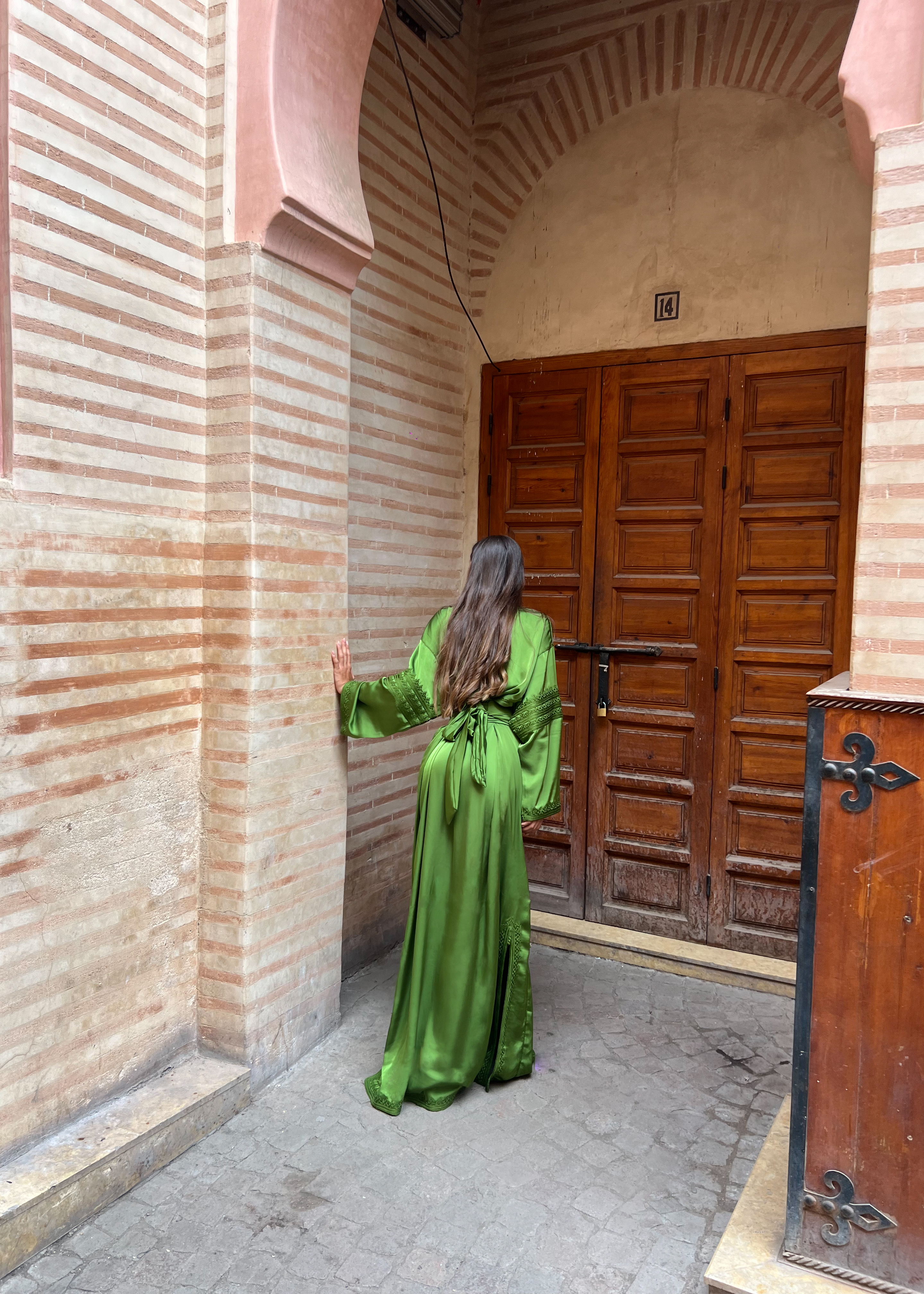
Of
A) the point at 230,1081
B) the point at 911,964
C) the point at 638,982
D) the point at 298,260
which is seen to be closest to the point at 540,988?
the point at 638,982

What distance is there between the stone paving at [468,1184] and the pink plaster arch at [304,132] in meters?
3.03

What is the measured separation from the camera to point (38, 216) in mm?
2639

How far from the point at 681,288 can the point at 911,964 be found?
363cm

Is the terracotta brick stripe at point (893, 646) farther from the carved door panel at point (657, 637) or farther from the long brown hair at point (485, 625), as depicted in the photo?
the carved door panel at point (657, 637)

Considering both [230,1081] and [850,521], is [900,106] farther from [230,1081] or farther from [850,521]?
[230,1081]

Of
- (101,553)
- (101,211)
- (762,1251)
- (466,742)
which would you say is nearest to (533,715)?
(466,742)

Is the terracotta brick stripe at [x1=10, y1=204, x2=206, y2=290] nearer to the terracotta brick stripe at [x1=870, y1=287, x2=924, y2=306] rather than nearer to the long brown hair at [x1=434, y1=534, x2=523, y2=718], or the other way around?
the long brown hair at [x1=434, y1=534, x2=523, y2=718]

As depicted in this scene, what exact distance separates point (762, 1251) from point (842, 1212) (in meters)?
0.25

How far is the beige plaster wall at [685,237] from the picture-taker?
176 inches

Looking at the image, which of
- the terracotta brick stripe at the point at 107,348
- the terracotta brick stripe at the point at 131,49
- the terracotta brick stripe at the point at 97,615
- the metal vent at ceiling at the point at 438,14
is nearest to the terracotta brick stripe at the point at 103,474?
the terracotta brick stripe at the point at 107,348

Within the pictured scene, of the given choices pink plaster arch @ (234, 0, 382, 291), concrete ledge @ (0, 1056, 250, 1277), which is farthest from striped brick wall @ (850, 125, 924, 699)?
concrete ledge @ (0, 1056, 250, 1277)

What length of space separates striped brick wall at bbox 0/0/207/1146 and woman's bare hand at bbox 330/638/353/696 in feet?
1.83

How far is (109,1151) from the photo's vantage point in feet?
9.07

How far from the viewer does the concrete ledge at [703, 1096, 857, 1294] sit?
2.34 metres
